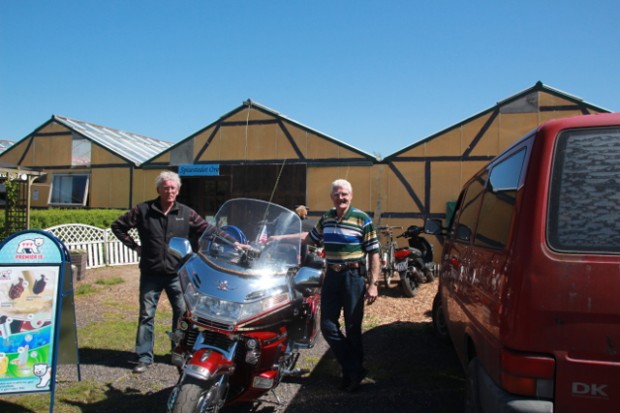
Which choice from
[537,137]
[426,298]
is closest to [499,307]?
[537,137]

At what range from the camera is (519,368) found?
1907mm

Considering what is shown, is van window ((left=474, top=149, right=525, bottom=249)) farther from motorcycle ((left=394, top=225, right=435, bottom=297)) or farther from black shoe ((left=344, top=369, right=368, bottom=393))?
motorcycle ((left=394, top=225, right=435, bottom=297))

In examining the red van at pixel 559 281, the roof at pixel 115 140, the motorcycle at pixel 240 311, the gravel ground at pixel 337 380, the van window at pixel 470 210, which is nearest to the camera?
the red van at pixel 559 281

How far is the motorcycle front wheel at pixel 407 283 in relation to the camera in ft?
25.3

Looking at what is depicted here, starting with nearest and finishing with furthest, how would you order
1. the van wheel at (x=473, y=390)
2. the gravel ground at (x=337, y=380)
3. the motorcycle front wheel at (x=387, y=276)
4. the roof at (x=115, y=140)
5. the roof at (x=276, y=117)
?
the van wheel at (x=473, y=390)
the gravel ground at (x=337, y=380)
the motorcycle front wheel at (x=387, y=276)
the roof at (x=276, y=117)
the roof at (x=115, y=140)

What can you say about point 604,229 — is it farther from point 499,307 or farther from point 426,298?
point 426,298

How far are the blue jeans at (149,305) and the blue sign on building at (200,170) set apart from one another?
33.1 ft

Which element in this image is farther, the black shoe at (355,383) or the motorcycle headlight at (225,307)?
the black shoe at (355,383)

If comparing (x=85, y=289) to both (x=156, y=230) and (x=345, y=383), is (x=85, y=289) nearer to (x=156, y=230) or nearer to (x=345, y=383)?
(x=156, y=230)

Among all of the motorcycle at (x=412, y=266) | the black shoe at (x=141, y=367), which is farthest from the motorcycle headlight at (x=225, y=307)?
the motorcycle at (x=412, y=266)

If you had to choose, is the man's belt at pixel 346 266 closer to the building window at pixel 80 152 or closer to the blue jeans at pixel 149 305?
the blue jeans at pixel 149 305

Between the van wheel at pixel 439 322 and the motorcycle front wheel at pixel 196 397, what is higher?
the motorcycle front wheel at pixel 196 397

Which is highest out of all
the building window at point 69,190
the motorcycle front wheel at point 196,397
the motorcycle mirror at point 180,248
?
the building window at point 69,190

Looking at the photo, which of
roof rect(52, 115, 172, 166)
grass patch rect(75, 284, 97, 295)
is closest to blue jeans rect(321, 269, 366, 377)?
grass patch rect(75, 284, 97, 295)
